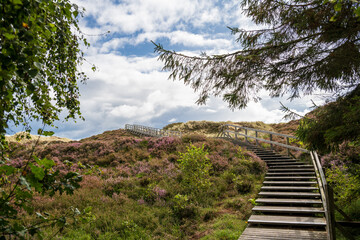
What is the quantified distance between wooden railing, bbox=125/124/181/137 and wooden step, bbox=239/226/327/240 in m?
19.4

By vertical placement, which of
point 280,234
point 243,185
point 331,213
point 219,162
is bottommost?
point 280,234

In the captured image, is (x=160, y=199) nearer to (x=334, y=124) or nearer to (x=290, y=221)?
(x=290, y=221)

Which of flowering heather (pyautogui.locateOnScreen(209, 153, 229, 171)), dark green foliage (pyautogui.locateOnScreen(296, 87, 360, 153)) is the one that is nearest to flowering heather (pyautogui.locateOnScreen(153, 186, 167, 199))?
flowering heather (pyautogui.locateOnScreen(209, 153, 229, 171))

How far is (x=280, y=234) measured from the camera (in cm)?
618

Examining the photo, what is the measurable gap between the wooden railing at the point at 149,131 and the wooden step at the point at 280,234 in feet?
63.6

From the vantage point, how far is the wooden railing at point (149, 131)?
27.1m

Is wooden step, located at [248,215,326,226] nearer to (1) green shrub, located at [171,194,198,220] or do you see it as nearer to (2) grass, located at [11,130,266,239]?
(2) grass, located at [11,130,266,239]

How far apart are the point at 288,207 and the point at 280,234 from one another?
7.55 ft

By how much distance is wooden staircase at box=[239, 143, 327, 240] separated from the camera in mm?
6336

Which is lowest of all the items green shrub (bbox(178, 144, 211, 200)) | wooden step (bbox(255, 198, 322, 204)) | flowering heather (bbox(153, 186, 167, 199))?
wooden step (bbox(255, 198, 322, 204))

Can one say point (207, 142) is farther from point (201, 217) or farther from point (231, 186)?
point (201, 217)

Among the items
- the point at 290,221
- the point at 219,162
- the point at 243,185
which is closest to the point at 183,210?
the point at 290,221

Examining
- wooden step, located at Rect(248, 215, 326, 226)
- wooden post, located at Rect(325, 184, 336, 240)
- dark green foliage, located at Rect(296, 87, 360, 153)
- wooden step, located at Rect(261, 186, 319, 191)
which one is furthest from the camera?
wooden step, located at Rect(261, 186, 319, 191)

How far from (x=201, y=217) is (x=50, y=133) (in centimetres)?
678
